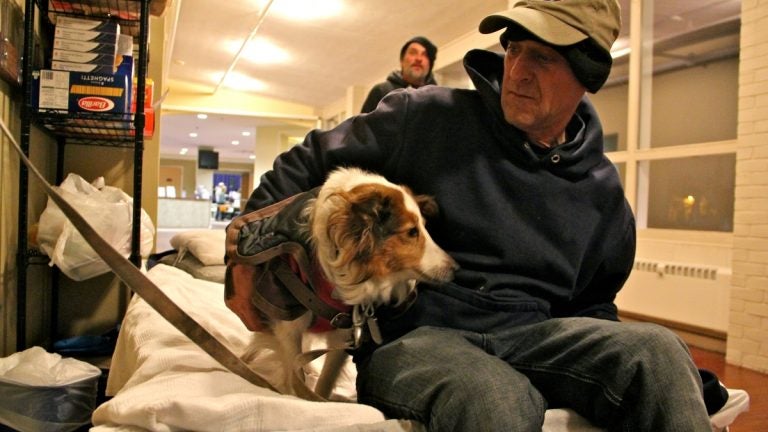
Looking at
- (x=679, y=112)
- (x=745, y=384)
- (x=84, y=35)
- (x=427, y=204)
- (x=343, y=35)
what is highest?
(x=343, y=35)

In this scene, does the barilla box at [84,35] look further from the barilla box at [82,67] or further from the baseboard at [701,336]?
the baseboard at [701,336]

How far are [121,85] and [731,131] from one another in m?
4.07

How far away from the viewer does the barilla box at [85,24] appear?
251 cm

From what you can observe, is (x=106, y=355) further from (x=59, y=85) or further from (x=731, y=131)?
(x=731, y=131)

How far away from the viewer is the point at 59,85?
93.0 inches

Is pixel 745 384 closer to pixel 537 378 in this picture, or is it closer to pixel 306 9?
pixel 537 378

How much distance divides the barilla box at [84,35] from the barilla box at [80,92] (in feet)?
0.57

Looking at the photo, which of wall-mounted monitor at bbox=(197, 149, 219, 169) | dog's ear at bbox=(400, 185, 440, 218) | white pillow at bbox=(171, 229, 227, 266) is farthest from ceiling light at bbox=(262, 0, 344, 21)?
wall-mounted monitor at bbox=(197, 149, 219, 169)

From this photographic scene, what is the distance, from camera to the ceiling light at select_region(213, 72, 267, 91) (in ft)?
38.2

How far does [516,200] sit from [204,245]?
2.24m

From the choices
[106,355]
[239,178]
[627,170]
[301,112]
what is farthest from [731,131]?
[239,178]

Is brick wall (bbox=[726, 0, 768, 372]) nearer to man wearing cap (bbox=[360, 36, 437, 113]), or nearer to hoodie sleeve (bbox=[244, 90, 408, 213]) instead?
man wearing cap (bbox=[360, 36, 437, 113])

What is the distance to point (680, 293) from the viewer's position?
4.30m

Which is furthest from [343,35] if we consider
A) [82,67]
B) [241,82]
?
[82,67]
